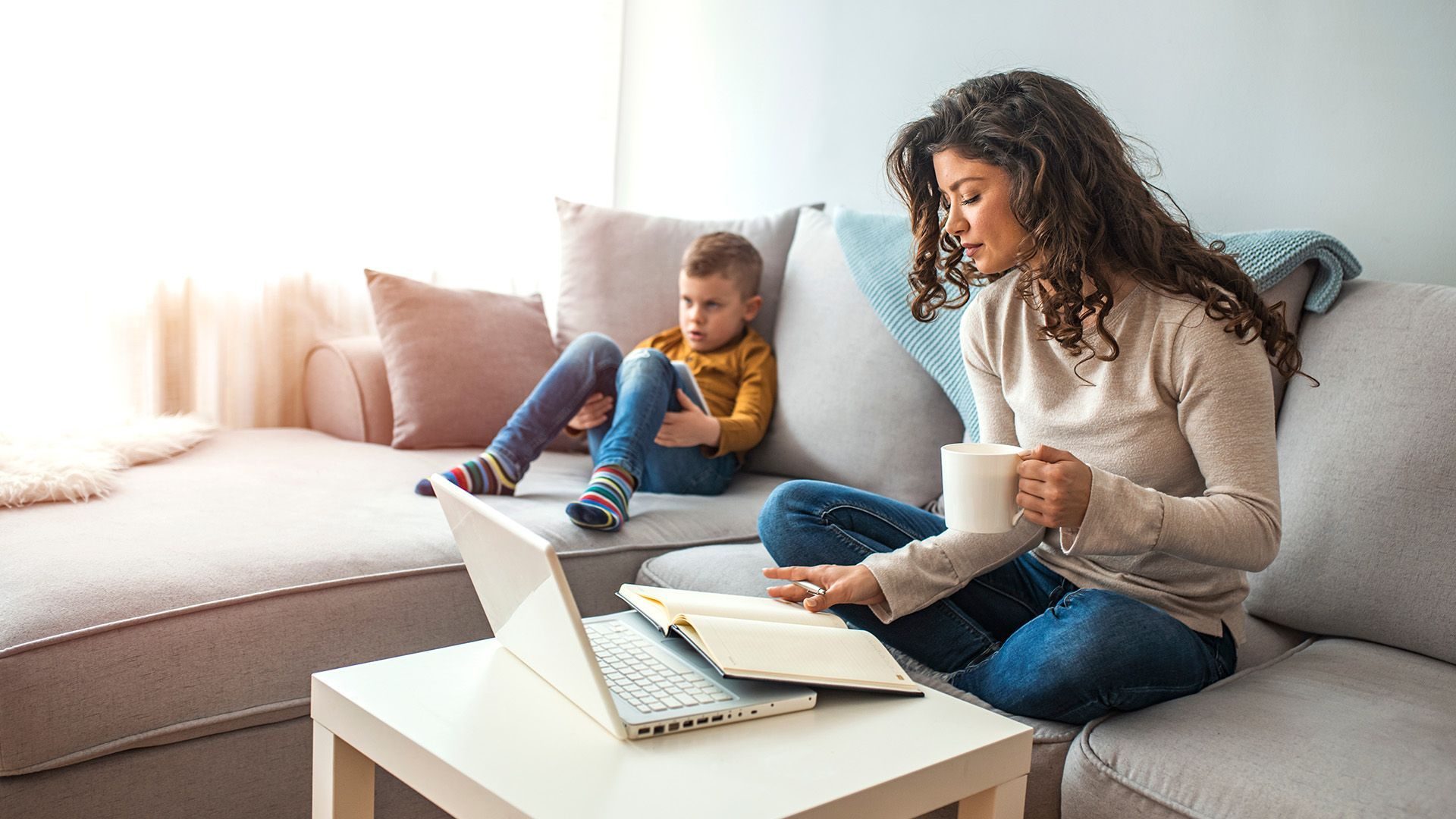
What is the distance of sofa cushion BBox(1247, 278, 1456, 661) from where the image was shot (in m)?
1.29

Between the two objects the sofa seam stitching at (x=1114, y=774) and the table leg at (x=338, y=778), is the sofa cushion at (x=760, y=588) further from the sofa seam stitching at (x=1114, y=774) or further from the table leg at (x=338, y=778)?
the table leg at (x=338, y=778)

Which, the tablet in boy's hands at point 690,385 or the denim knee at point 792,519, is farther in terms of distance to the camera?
the tablet in boy's hands at point 690,385

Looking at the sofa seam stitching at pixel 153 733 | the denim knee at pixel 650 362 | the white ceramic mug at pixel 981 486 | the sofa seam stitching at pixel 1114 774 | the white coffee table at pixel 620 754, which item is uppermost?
the white ceramic mug at pixel 981 486

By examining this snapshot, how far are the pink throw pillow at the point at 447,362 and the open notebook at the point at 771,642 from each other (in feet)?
3.83

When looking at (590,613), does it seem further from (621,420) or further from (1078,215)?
(1078,215)

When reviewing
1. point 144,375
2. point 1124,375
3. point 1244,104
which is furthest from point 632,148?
point 1124,375

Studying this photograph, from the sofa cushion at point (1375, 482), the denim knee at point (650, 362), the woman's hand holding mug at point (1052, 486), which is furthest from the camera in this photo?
the denim knee at point (650, 362)

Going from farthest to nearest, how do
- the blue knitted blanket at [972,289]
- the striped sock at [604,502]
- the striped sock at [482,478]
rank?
the striped sock at [482,478], the striped sock at [604,502], the blue knitted blanket at [972,289]

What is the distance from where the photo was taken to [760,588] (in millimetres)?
1419

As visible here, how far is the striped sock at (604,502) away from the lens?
1.62 m

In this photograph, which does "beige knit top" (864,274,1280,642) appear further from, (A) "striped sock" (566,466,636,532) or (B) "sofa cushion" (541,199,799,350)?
(B) "sofa cushion" (541,199,799,350)

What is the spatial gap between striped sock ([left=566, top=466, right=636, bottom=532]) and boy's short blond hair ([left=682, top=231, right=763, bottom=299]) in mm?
519

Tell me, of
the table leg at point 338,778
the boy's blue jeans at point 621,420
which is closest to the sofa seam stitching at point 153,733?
the table leg at point 338,778

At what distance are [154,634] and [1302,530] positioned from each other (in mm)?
1394
